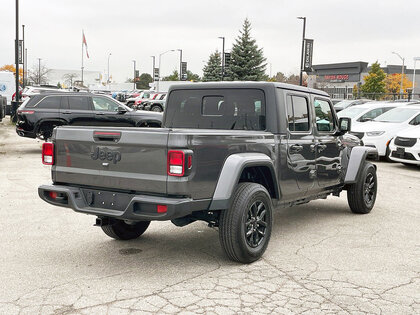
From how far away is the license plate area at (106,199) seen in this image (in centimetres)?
477

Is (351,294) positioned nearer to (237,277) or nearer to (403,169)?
(237,277)

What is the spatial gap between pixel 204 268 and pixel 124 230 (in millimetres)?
1370

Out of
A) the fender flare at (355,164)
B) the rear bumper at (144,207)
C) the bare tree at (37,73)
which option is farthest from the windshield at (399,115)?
the bare tree at (37,73)

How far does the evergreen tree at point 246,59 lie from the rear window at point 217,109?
152ft

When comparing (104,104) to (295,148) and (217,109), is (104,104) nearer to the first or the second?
(217,109)

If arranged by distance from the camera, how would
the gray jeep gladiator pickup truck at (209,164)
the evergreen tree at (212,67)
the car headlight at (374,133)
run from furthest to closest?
1. the evergreen tree at (212,67)
2. the car headlight at (374,133)
3. the gray jeep gladiator pickup truck at (209,164)

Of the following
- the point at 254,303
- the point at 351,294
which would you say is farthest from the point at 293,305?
the point at 351,294

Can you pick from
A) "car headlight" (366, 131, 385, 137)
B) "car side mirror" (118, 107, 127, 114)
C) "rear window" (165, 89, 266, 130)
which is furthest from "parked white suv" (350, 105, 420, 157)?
"rear window" (165, 89, 266, 130)

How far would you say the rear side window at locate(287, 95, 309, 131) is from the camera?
609cm

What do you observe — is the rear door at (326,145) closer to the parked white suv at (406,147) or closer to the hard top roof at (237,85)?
the hard top roof at (237,85)

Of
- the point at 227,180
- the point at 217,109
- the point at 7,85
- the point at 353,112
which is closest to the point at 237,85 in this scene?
the point at 217,109

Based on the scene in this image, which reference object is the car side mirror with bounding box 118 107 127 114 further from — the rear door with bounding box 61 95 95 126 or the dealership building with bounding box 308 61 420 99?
the dealership building with bounding box 308 61 420 99

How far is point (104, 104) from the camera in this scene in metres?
16.3

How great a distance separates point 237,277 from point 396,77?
294 feet
